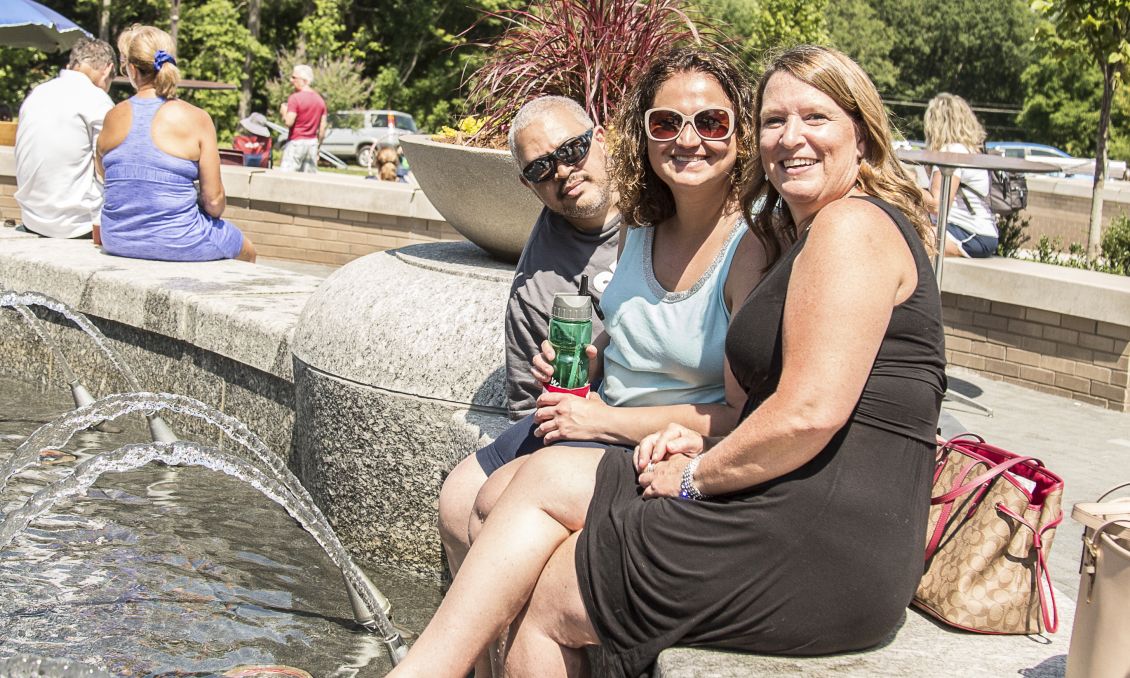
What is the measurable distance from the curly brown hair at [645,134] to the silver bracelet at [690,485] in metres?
0.84

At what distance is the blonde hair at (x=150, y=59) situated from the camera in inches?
246

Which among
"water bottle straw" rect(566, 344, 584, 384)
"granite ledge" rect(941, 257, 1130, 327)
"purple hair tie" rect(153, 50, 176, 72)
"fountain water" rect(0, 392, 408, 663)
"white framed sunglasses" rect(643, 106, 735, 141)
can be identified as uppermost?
"purple hair tie" rect(153, 50, 176, 72)

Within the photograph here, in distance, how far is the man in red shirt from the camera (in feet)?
49.6

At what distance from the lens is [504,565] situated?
252cm

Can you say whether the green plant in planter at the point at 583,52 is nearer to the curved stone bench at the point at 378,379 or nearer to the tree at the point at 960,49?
the curved stone bench at the point at 378,379

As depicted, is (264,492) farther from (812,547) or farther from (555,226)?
(812,547)

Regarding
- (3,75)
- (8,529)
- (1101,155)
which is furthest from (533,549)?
(3,75)

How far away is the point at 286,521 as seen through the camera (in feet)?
14.5

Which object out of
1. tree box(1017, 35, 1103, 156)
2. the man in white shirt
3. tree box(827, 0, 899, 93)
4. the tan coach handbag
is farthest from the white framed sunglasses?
tree box(827, 0, 899, 93)

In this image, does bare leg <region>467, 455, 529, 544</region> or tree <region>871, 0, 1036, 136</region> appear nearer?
bare leg <region>467, 455, 529, 544</region>

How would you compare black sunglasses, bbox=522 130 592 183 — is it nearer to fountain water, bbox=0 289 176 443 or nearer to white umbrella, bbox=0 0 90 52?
fountain water, bbox=0 289 176 443

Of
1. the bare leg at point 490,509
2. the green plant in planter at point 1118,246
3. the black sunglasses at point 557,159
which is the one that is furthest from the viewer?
the green plant in planter at point 1118,246

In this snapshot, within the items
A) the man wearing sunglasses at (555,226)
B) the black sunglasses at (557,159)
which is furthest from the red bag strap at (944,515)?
the black sunglasses at (557,159)

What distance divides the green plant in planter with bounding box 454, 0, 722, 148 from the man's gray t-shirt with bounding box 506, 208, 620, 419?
837 mm
